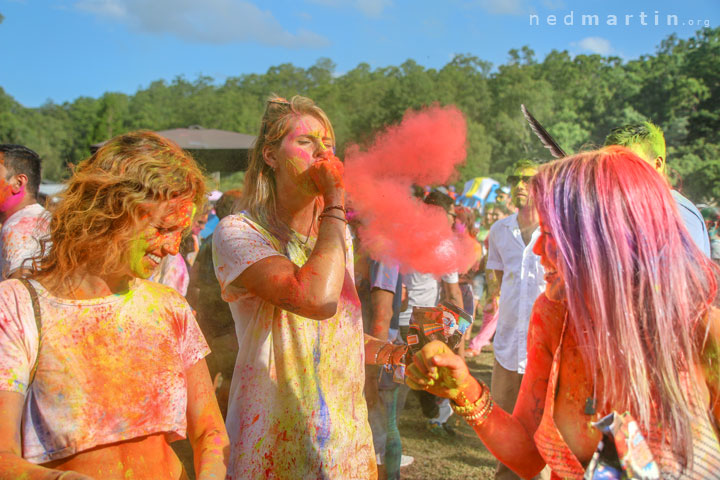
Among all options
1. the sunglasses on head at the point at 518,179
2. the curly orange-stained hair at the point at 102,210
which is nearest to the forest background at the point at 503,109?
the curly orange-stained hair at the point at 102,210

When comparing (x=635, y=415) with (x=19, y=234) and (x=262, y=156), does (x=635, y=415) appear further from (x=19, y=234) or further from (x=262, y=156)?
(x=19, y=234)

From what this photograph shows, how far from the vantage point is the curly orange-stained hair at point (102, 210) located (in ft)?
5.18

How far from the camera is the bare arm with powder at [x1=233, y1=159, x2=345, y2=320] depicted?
5.70 ft

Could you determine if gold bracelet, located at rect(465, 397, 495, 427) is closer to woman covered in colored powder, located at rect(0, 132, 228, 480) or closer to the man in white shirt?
woman covered in colored powder, located at rect(0, 132, 228, 480)

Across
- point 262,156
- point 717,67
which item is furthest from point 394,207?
point 717,67

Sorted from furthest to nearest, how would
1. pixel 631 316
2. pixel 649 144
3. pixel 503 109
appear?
pixel 503 109
pixel 649 144
pixel 631 316

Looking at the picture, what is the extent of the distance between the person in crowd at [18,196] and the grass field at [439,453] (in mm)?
2299

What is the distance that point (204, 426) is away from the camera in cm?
174

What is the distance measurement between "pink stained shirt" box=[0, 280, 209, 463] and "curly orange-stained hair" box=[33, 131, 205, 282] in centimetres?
11

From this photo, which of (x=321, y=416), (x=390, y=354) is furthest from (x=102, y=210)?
(x=390, y=354)

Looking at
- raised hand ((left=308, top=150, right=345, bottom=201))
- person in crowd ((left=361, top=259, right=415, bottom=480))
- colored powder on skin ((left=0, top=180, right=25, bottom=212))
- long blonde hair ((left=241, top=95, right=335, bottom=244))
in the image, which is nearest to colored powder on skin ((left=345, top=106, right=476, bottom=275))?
person in crowd ((left=361, top=259, right=415, bottom=480))

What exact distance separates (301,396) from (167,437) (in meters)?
0.43

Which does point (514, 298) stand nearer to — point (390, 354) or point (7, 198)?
point (390, 354)

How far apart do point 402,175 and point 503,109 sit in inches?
2011
